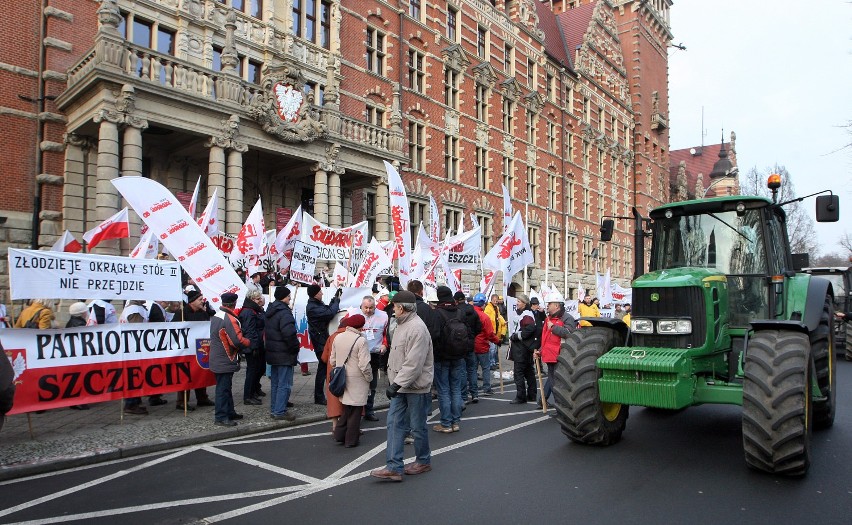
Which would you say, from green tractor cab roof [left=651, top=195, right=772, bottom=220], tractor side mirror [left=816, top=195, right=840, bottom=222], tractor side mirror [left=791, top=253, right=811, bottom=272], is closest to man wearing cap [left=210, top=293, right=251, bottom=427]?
green tractor cab roof [left=651, top=195, right=772, bottom=220]

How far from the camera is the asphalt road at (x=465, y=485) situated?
4605 millimetres

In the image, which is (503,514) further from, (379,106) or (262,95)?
(379,106)

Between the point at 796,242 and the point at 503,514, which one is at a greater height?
the point at 796,242

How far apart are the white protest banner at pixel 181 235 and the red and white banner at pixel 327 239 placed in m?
3.33

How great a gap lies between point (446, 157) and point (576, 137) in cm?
1512

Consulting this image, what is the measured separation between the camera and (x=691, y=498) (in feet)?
16.0

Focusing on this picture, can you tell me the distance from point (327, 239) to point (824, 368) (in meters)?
8.82

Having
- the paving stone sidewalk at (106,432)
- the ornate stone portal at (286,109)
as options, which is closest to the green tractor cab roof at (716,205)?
the paving stone sidewalk at (106,432)

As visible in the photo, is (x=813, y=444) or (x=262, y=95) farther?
(x=262, y=95)

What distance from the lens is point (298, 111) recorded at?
18141 millimetres

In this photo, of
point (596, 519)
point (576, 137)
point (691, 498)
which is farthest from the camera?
point (576, 137)

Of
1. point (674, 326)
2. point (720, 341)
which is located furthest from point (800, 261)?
point (674, 326)

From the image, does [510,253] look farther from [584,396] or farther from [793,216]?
[793,216]

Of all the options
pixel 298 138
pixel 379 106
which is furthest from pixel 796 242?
pixel 298 138
